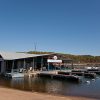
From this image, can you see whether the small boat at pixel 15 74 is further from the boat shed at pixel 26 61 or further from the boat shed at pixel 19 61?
the boat shed at pixel 19 61

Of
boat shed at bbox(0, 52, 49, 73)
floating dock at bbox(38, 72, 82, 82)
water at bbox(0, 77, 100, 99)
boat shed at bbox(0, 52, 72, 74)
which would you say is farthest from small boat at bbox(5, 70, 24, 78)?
water at bbox(0, 77, 100, 99)

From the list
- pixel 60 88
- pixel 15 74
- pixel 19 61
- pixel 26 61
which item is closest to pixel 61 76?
pixel 15 74

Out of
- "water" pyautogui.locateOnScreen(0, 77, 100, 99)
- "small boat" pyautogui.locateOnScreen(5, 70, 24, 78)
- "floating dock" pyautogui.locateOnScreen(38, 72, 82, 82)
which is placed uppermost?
"small boat" pyautogui.locateOnScreen(5, 70, 24, 78)

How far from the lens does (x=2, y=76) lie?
152ft

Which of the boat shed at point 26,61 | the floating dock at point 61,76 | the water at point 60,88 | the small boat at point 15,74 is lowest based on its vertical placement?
the water at point 60,88

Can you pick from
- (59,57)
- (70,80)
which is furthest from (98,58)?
(70,80)

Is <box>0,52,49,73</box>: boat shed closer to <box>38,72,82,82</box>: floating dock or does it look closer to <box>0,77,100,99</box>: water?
<box>38,72,82,82</box>: floating dock

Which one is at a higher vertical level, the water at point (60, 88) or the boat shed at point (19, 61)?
the boat shed at point (19, 61)

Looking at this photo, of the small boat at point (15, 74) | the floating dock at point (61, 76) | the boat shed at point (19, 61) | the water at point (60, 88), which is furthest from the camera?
the boat shed at point (19, 61)

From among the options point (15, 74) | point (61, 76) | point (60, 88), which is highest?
point (15, 74)

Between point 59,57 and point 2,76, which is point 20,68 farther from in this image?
point 59,57

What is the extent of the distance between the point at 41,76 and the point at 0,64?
28.9ft

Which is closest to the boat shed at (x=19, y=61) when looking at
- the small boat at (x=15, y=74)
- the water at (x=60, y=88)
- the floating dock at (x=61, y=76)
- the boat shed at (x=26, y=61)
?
the boat shed at (x=26, y=61)

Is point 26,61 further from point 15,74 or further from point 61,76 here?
point 61,76
